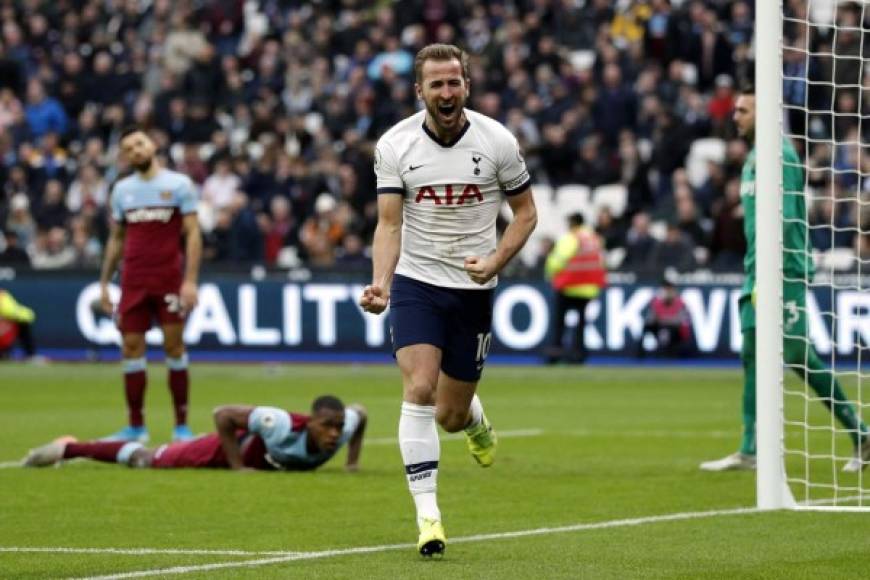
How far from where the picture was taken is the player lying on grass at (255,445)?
1158cm

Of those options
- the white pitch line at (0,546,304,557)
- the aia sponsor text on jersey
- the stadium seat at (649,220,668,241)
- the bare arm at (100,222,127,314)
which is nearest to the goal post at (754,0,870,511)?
the aia sponsor text on jersey

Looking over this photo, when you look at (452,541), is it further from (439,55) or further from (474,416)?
(439,55)

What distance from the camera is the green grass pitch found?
7.74 meters

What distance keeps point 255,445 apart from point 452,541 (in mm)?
3679

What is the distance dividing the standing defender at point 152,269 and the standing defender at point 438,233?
571 cm

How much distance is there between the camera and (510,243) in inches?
330

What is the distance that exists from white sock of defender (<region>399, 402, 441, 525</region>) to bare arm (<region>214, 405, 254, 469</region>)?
3328 millimetres

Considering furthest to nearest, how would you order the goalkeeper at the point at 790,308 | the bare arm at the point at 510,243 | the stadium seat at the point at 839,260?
1. the stadium seat at the point at 839,260
2. the goalkeeper at the point at 790,308
3. the bare arm at the point at 510,243

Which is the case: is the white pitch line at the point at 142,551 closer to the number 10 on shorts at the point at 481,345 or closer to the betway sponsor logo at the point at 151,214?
the number 10 on shorts at the point at 481,345

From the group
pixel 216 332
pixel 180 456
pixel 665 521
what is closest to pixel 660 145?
pixel 216 332

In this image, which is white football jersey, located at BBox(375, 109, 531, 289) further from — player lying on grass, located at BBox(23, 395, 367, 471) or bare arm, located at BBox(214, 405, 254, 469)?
bare arm, located at BBox(214, 405, 254, 469)

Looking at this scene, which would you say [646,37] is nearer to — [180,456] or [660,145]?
[660,145]

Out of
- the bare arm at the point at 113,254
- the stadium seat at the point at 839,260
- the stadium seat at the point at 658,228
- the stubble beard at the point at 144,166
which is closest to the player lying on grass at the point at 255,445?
the bare arm at the point at 113,254

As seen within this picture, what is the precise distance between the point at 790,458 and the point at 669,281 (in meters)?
12.3
